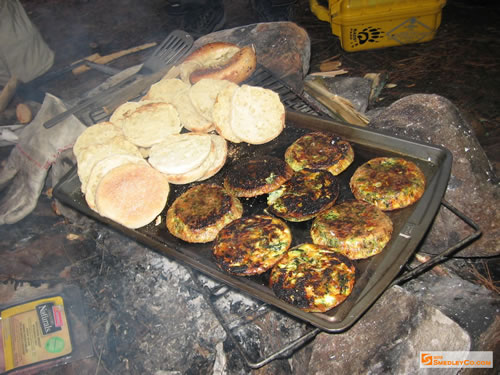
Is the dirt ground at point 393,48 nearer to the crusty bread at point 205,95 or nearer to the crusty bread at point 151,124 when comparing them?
the crusty bread at point 205,95

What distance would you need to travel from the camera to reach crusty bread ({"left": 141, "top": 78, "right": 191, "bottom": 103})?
452 cm

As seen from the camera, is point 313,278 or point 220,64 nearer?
point 313,278

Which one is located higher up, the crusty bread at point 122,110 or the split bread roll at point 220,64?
the split bread roll at point 220,64

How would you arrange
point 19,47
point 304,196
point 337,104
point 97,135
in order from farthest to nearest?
point 19,47, point 337,104, point 97,135, point 304,196

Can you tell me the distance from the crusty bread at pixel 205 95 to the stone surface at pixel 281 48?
1.49 metres

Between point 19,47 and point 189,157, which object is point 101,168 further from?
point 19,47

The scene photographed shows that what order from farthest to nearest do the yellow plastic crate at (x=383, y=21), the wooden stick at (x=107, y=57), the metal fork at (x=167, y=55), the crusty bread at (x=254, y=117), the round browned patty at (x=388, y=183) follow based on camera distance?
the wooden stick at (x=107, y=57) < the yellow plastic crate at (x=383, y=21) < the metal fork at (x=167, y=55) < the crusty bread at (x=254, y=117) < the round browned patty at (x=388, y=183)

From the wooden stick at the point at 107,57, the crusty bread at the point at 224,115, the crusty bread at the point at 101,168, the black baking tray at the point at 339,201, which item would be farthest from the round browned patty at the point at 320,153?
the wooden stick at the point at 107,57

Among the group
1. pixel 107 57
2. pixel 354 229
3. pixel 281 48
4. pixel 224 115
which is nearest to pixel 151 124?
pixel 224 115

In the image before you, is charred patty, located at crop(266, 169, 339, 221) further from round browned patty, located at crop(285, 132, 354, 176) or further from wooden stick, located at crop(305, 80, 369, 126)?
wooden stick, located at crop(305, 80, 369, 126)

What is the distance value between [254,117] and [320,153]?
0.80 meters

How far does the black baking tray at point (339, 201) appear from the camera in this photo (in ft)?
8.25

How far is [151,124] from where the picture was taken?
13.3 ft

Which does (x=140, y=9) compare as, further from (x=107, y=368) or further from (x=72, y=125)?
(x=107, y=368)
